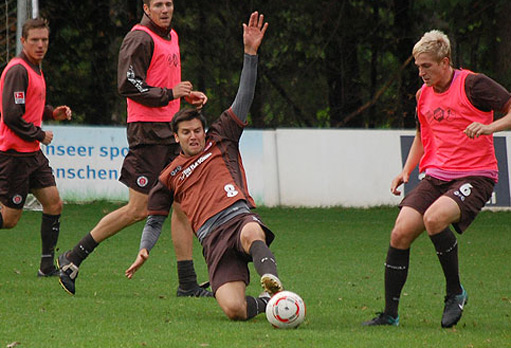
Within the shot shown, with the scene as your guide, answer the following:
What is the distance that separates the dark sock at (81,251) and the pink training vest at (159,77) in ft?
3.29

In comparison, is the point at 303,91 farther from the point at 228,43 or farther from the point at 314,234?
the point at 314,234

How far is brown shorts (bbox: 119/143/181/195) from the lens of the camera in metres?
7.98

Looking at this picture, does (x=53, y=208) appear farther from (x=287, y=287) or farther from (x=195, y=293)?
(x=287, y=287)

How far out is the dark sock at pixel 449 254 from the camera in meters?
6.40

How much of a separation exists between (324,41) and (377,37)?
117 centimetres

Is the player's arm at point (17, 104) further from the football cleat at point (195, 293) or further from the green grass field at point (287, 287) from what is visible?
the football cleat at point (195, 293)

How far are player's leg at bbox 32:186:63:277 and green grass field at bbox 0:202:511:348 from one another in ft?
0.58

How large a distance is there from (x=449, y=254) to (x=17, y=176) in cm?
401

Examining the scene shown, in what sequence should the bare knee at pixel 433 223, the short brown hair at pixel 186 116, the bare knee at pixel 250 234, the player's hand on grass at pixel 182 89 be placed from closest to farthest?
the bare knee at pixel 433 223 < the bare knee at pixel 250 234 < the short brown hair at pixel 186 116 < the player's hand on grass at pixel 182 89

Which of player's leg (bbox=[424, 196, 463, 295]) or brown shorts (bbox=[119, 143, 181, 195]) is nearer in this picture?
player's leg (bbox=[424, 196, 463, 295])

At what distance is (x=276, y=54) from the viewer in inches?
907

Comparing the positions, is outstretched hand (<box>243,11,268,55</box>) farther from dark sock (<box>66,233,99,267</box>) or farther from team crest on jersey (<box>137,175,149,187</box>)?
dark sock (<box>66,233,99,267</box>)

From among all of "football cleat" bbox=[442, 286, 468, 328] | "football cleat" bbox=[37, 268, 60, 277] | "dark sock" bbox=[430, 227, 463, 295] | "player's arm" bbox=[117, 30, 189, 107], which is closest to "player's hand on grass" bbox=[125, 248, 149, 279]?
"player's arm" bbox=[117, 30, 189, 107]

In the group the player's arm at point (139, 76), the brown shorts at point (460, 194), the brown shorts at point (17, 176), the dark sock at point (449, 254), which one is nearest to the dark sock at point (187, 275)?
the player's arm at point (139, 76)
